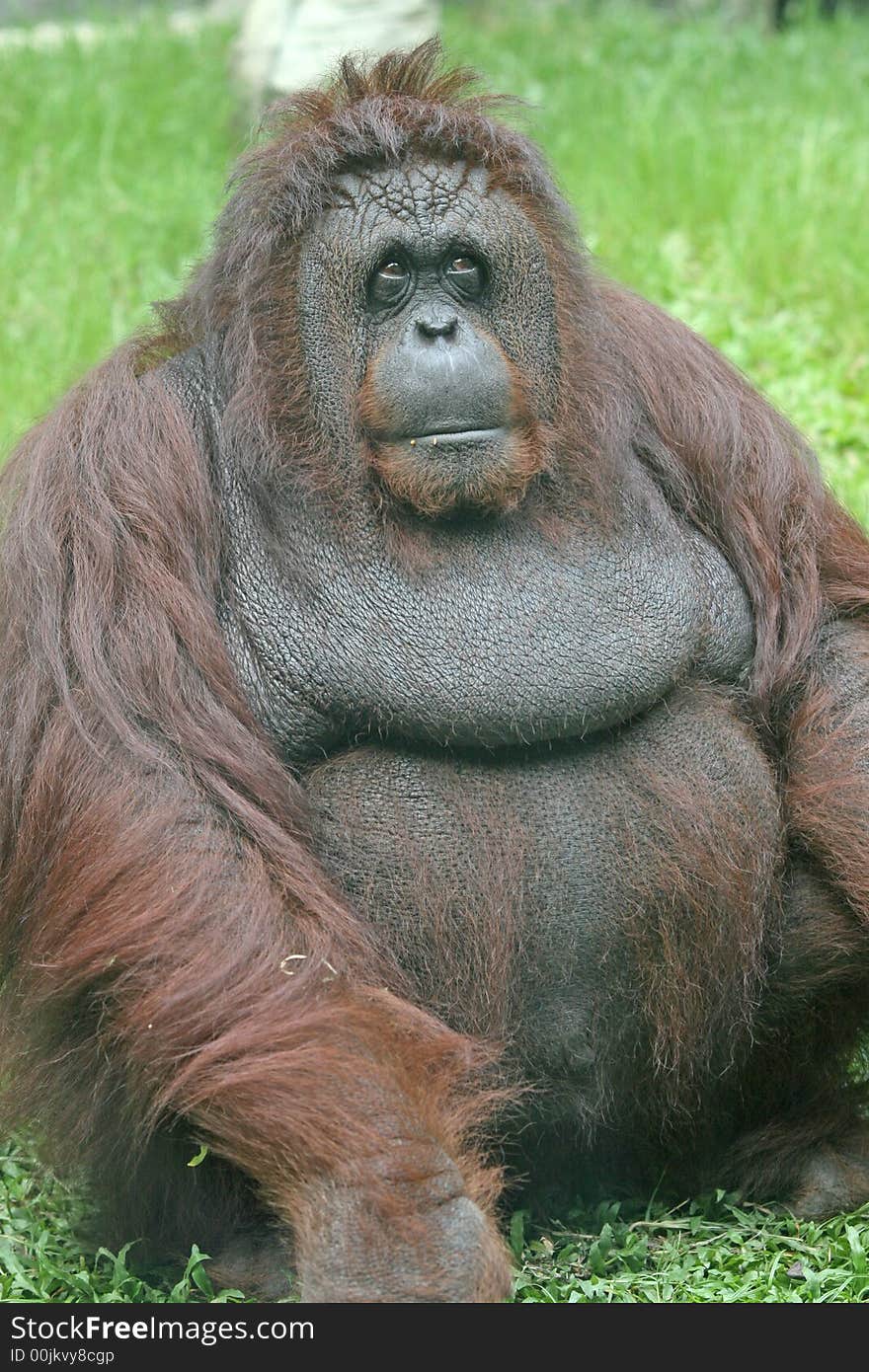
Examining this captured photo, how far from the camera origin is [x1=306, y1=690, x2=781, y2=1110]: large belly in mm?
2904

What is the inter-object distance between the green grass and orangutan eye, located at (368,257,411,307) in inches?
55.1

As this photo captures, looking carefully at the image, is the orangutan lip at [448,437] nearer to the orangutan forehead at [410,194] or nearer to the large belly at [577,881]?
the orangutan forehead at [410,194]

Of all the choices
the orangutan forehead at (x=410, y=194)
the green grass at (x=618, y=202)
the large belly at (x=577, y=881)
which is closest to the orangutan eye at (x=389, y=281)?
the orangutan forehead at (x=410, y=194)

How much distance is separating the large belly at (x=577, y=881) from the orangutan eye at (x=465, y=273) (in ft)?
2.53

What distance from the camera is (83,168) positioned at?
287 inches

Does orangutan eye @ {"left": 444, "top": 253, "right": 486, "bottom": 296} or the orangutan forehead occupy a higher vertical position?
the orangutan forehead

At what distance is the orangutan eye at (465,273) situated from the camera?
9.78 ft

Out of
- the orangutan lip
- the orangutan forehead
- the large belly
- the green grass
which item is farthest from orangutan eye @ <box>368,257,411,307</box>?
the green grass

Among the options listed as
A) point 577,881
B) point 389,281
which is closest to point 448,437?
point 389,281

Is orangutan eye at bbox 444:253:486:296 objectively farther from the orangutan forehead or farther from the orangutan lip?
the orangutan lip

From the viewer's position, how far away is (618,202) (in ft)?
22.4

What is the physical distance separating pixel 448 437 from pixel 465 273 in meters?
0.30

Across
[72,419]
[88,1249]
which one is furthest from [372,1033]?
[72,419]

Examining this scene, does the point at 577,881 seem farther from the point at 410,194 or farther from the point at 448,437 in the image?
the point at 410,194
